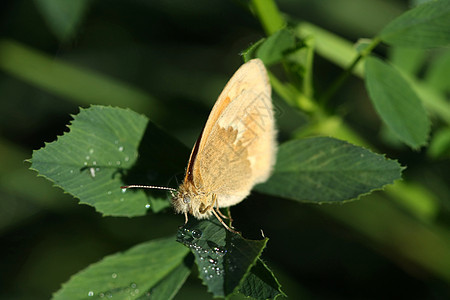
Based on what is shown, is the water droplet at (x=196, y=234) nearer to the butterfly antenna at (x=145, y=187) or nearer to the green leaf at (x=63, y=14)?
the butterfly antenna at (x=145, y=187)

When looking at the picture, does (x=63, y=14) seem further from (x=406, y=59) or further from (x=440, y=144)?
(x=440, y=144)

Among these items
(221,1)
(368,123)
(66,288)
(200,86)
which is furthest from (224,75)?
(66,288)

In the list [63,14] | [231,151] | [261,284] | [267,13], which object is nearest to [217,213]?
[231,151]

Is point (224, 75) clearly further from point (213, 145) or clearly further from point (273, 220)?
point (213, 145)

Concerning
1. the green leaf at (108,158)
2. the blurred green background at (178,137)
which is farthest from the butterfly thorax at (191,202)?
the blurred green background at (178,137)

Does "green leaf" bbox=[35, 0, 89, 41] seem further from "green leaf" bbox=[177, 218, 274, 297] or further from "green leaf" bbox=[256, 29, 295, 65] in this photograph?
"green leaf" bbox=[177, 218, 274, 297]

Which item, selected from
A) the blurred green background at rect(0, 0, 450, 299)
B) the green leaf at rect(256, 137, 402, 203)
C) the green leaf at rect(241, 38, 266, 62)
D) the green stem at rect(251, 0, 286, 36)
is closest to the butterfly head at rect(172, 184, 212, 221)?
the green leaf at rect(256, 137, 402, 203)
